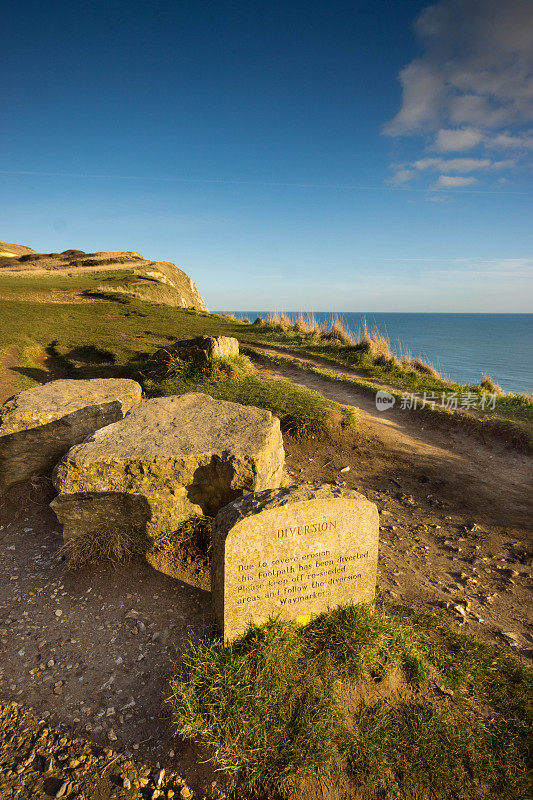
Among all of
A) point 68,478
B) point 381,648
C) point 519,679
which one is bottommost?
point 519,679

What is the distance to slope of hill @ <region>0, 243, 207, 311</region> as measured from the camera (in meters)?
29.6

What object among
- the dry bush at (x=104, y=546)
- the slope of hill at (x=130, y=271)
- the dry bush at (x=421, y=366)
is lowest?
the dry bush at (x=104, y=546)

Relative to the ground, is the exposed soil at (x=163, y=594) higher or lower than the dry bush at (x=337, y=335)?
lower

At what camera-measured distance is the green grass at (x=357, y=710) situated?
2482 mm

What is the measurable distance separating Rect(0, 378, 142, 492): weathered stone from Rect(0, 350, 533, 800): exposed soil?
1.00ft

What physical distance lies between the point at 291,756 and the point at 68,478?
3005 mm

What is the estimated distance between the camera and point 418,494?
21.1 ft

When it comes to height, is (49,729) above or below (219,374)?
below

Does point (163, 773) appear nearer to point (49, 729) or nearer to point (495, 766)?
point (49, 729)

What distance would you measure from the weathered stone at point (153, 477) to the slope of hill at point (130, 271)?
913 inches

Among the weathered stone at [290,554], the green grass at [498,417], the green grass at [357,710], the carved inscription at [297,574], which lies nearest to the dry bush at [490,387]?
the green grass at [498,417]

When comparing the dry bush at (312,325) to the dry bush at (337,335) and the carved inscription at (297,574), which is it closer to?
the dry bush at (337,335)

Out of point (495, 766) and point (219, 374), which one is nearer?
point (495, 766)

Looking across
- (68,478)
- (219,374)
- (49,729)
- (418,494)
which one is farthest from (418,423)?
(49,729)
